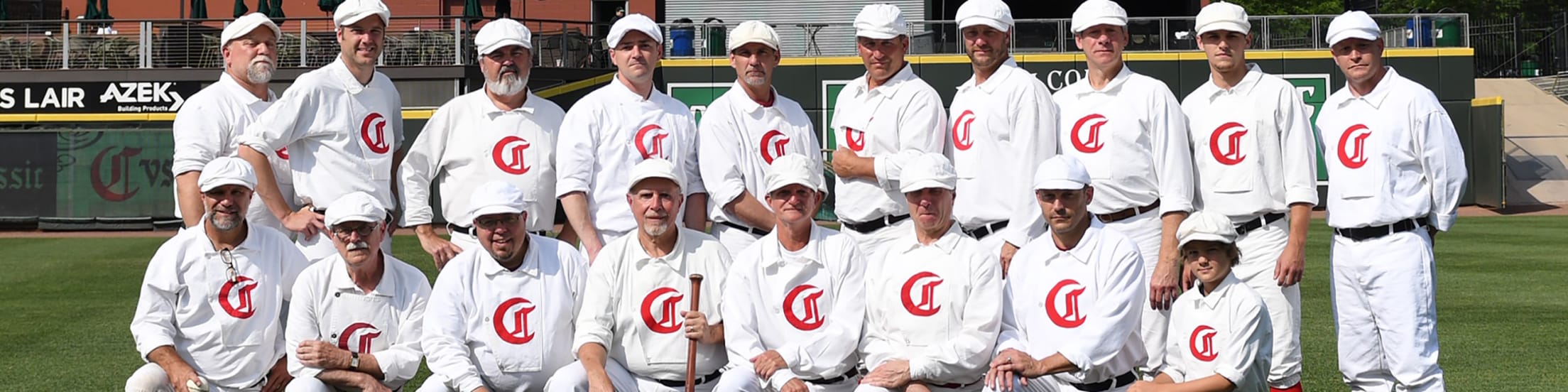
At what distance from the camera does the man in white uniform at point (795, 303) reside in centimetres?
715

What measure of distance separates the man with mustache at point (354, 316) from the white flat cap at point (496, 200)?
519 mm

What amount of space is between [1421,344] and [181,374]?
19.3ft

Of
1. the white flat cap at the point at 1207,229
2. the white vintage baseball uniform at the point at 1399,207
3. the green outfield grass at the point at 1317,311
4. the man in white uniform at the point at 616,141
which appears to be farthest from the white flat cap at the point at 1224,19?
the green outfield grass at the point at 1317,311

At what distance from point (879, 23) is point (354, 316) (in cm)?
292

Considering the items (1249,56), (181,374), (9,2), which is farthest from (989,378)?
(9,2)

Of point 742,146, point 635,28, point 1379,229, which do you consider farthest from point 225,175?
point 1379,229

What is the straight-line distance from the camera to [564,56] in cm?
3195

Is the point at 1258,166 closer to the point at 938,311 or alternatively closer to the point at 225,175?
the point at 938,311

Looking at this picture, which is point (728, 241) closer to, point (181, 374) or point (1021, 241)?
point (1021, 241)

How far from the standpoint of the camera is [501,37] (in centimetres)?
812

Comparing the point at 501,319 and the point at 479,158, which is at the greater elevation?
the point at 479,158

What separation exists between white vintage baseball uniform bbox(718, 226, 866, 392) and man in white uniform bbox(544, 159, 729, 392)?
0.62 ft

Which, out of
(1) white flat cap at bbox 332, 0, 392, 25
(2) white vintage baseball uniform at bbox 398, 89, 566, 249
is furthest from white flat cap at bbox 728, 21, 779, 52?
(1) white flat cap at bbox 332, 0, 392, 25

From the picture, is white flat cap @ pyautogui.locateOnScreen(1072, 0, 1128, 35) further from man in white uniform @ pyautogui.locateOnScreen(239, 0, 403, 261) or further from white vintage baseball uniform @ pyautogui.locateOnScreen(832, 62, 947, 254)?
man in white uniform @ pyautogui.locateOnScreen(239, 0, 403, 261)
